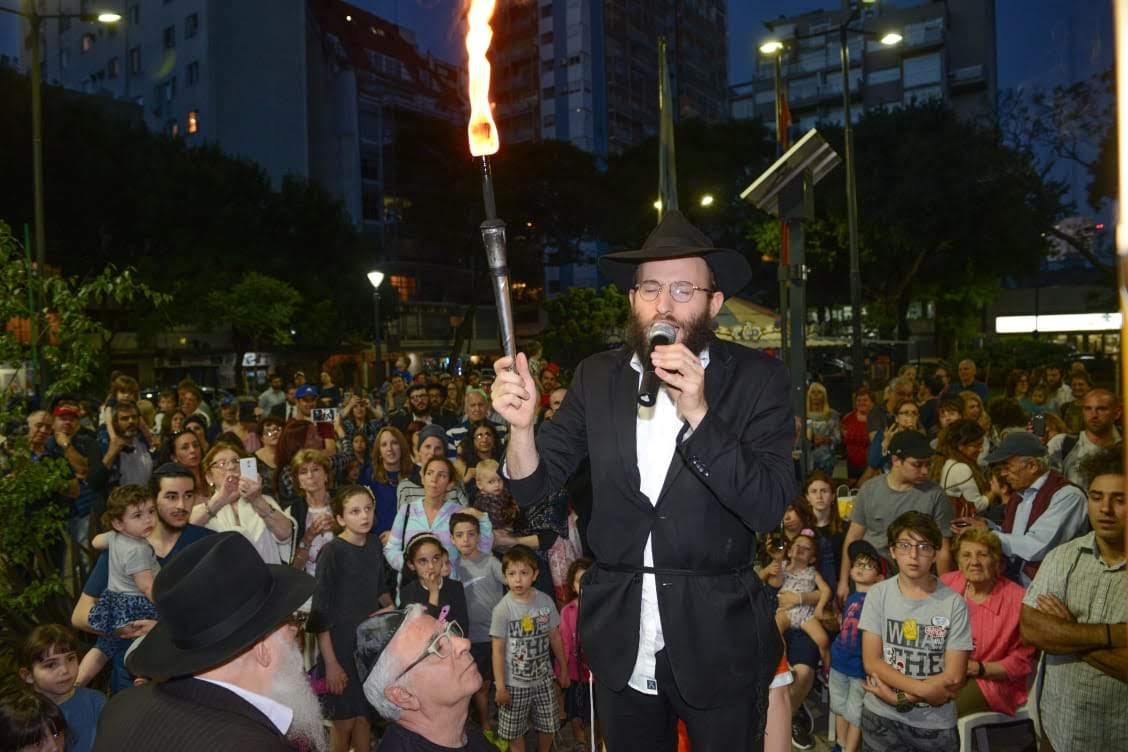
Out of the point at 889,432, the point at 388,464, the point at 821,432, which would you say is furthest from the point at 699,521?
the point at 821,432

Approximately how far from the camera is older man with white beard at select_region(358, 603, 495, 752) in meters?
3.00

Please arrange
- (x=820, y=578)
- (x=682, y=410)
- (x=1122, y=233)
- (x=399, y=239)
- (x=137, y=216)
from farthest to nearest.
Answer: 1. (x=399, y=239)
2. (x=137, y=216)
3. (x=820, y=578)
4. (x=682, y=410)
5. (x=1122, y=233)

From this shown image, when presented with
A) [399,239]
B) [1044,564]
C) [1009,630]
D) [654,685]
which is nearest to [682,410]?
[654,685]

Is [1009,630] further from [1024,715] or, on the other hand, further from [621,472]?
[621,472]

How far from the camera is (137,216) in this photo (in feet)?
101

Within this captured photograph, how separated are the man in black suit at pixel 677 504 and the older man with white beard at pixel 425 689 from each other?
2.00 feet

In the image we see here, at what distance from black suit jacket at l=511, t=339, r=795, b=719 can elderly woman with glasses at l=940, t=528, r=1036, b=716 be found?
8.65ft

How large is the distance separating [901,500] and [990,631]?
1640mm

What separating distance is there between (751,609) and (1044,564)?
204 centimetres

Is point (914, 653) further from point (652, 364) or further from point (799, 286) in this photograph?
point (799, 286)

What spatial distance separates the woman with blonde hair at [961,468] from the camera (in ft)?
22.1

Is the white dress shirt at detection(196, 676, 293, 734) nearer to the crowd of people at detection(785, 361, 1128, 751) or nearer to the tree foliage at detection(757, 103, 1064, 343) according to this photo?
the crowd of people at detection(785, 361, 1128, 751)

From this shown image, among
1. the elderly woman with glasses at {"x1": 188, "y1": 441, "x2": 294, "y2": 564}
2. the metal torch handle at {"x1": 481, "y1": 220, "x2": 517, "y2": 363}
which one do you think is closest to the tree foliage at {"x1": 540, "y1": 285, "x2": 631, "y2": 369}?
the elderly woman with glasses at {"x1": 188, "y1": 441, "x2": 294, "y2": 564}

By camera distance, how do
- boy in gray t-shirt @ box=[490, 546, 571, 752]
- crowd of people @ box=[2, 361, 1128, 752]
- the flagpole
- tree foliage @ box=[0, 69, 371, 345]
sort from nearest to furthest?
1. crowd of people @ box=[2, 361, 1128, 752]
2. boy in gray t-shirt @ box=[490, 546, 571, 752]
3. the flagpole
4. tree foliage @ box=[0, 69, 371, 345]
